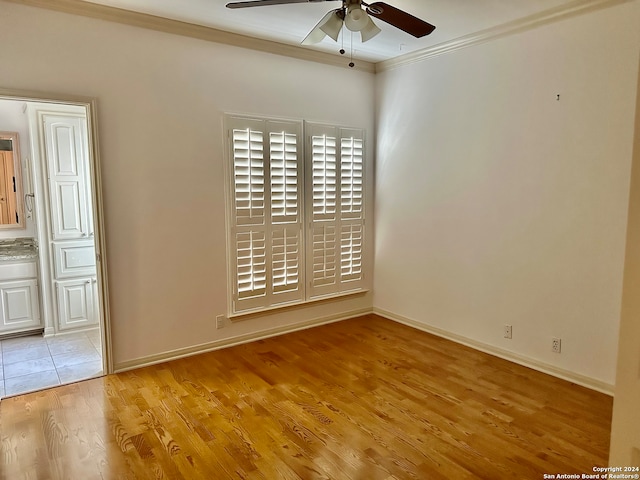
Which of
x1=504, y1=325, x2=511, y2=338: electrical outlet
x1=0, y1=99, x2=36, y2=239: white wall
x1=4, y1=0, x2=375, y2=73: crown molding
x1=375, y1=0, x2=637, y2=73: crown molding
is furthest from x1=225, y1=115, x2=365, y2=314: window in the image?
x1=0, y1=99, x2=36, y2=239: white wall

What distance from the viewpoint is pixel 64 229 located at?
14.5 feet

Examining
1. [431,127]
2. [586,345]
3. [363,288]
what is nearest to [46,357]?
[363,288]

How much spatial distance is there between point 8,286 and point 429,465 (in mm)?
4250

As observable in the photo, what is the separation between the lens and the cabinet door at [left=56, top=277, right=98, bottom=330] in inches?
175

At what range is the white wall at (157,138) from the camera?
309 cm

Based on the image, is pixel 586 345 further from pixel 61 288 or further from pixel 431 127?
pixel 61 288

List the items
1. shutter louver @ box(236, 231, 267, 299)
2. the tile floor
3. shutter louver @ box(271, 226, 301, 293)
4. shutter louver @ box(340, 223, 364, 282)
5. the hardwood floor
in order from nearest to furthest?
the hardwood floor < the tile floor < shutter louver @ box(236, 231, 267, 299) < shutter louver @ box(271, 226, 301, 293) < shutter louver @ box(340, 223, 364, 282)

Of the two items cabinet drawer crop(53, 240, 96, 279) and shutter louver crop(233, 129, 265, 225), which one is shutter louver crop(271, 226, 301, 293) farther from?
cabinet drawer crop(53, 240, 96, 279)

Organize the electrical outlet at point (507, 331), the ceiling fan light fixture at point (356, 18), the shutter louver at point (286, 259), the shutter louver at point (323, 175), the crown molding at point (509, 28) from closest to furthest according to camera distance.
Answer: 1. the ceiling fan light fixture at point (356, 18)
2. the crown molding at point (509, 28)
3. the electrical outlet at point (507, 331)
4. the shutter louver at point (286, 259)
5. the shutter louver at point (323, 175)

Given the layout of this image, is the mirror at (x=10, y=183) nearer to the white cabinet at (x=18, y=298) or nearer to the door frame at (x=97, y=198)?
the white cabinet at (x=18, y=298)

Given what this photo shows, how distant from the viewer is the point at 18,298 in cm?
431

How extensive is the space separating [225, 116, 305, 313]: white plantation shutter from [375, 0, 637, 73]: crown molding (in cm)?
135

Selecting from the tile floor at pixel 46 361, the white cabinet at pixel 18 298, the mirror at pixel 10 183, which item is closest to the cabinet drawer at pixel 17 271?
the white cabinet at pixel 18 298

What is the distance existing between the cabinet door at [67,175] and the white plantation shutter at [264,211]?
1766 mm
